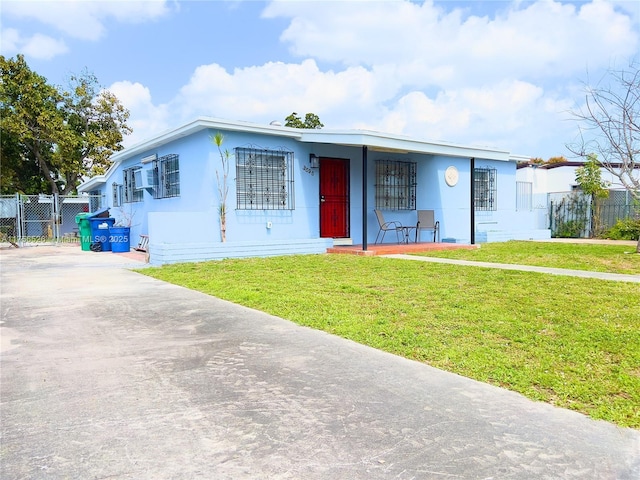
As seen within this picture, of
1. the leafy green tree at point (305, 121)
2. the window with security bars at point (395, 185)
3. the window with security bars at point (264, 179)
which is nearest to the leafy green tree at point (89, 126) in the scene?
the leafy green tree at point (305, 121)

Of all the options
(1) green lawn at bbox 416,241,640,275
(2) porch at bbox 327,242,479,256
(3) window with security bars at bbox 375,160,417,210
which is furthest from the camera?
(3) window with security bars at bbox 375,160,417,210

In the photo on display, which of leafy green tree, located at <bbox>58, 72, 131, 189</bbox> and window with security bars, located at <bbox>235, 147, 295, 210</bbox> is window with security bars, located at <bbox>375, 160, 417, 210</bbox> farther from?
leafy green tree, located at <bbox>58, 72, 131, 189</bbox>

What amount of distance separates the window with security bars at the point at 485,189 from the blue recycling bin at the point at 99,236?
38.9ft

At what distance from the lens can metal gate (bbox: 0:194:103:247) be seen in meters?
18.9

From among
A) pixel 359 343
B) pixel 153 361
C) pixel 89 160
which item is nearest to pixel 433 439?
pixel 359 343

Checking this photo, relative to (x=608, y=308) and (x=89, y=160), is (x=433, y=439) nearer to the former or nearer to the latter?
(x=608, y=308)

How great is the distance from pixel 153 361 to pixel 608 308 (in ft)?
15.4

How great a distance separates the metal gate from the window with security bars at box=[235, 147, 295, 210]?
409 inches

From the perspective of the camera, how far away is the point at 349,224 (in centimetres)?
1343

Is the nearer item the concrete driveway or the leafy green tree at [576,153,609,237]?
the concrete driveway

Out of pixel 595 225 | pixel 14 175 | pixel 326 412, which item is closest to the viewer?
pixel 326 412

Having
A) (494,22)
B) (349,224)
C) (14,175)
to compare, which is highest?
(494,22)

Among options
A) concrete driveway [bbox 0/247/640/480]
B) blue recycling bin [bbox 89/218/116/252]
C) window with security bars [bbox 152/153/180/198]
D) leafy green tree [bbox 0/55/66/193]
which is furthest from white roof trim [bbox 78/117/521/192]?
leafy green tree [bbox 0/55/66/193]

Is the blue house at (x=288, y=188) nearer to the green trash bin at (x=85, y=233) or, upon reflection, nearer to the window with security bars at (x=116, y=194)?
the window with security bars at (x=116, y=194)
